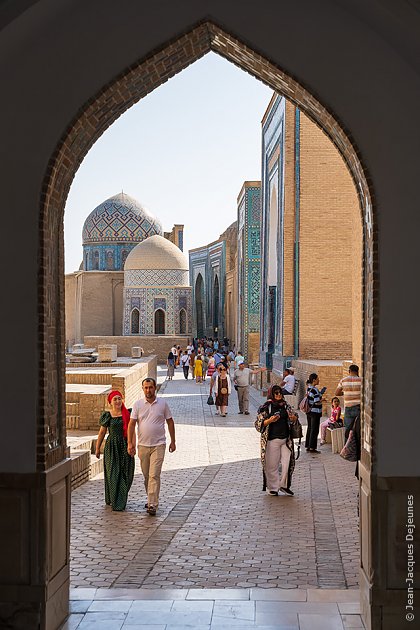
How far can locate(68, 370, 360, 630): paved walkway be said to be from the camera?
589 centimetres

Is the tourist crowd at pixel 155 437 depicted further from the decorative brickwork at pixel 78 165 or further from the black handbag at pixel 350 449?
the decorative brickwork at pixel 78 165

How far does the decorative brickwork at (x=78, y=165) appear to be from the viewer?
5152mm

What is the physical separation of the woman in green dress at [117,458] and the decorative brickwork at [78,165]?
2.65 metres

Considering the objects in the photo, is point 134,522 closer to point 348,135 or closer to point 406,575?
point 406,575

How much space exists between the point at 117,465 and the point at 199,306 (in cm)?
4223

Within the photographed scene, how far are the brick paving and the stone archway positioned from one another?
1.14m

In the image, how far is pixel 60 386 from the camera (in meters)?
5.60

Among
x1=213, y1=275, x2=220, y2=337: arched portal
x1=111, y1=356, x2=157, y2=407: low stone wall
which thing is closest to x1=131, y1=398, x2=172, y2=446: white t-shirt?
x1=111, y1=356, x2=157, y2=407: low stone wall

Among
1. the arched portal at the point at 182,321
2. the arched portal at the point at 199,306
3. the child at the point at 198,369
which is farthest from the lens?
the arched portal at the point at 199,306

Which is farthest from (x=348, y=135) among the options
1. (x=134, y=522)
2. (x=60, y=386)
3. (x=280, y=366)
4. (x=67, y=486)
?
(x=280, y=366)

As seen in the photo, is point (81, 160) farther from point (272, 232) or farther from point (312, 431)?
point (272, 232)

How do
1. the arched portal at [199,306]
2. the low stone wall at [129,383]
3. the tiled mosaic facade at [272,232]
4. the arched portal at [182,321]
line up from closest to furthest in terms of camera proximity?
the low stone wall at [129,383], the tiled mosaic facade at [272,232], the arched portal at [182,321], the arched portal at [199,306]

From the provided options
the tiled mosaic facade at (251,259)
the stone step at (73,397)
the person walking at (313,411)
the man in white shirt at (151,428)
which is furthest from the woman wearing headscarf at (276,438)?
the tiled mosaic facade at (251,259)

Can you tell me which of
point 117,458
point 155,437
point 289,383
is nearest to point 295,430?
point 155,437
